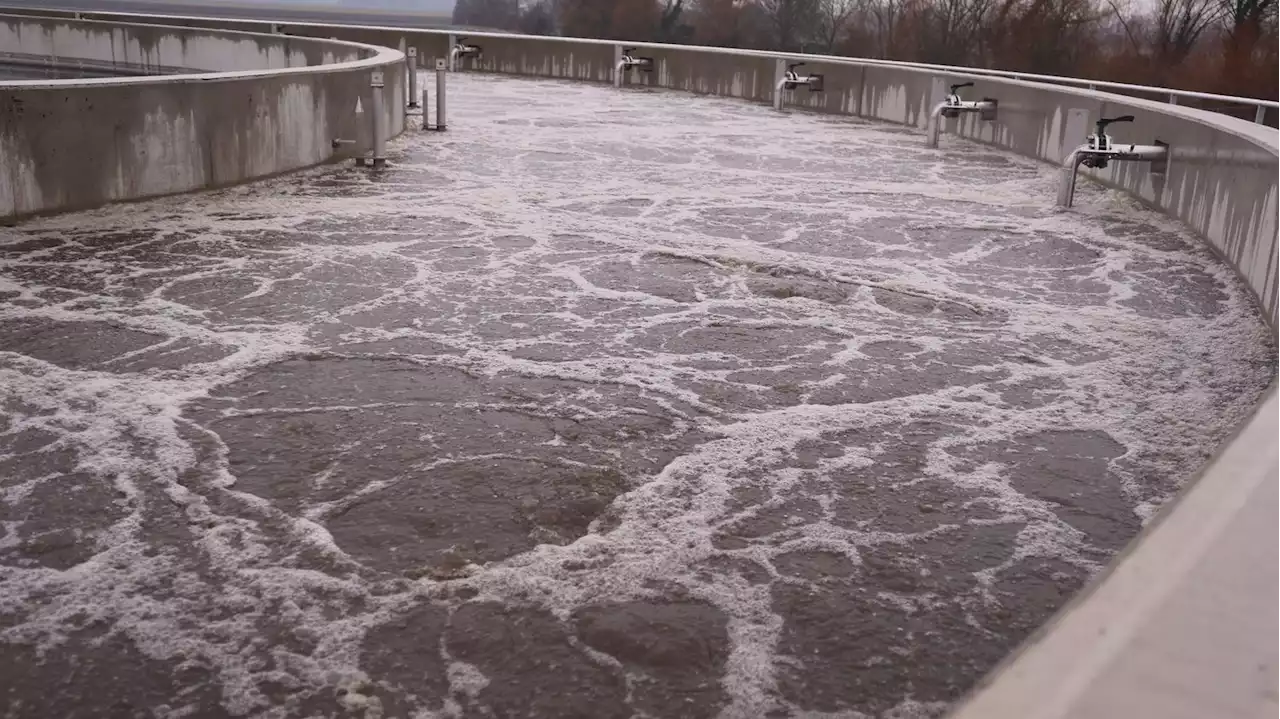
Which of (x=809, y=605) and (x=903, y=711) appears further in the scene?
(x=809, y=605)

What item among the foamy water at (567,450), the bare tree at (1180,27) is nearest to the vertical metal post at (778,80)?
the foamy water at (567,450)

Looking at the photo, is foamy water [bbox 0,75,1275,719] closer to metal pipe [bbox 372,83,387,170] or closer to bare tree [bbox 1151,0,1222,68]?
metal pipe [bbox 372,83,387,170]

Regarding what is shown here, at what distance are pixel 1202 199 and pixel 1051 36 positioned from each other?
30631 millimetres

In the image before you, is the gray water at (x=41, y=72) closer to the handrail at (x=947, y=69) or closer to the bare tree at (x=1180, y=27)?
the handrail at (x=947, y=69)

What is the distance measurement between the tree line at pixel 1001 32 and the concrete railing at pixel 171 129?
936 inches

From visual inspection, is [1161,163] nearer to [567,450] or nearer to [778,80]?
[567,450]

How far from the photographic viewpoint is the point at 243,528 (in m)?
3.76

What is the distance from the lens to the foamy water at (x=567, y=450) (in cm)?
310

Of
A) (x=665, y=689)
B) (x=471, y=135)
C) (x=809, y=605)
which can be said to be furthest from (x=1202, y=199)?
(x=471, y=135)

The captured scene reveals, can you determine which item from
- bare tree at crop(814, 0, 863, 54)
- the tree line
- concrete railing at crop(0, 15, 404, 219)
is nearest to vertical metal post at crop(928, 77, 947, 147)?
concrete railing at crop(0, 15, 404, 219)

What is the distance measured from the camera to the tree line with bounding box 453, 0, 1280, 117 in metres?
30.2

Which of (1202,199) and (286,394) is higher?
(1202,199)

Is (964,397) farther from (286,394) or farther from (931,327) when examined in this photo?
(286,394)

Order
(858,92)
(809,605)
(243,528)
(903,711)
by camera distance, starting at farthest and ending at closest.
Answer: (858,92) → (243,528) → (809,605) → (903,711)
